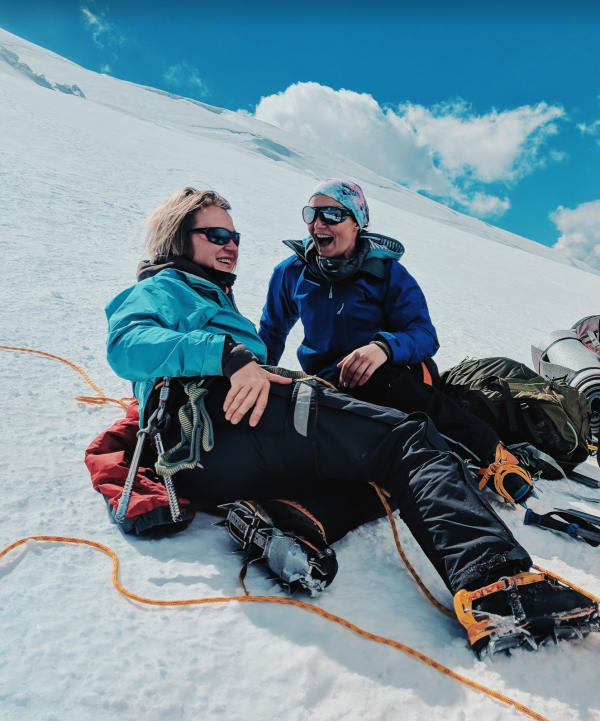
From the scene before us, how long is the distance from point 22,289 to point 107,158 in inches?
333

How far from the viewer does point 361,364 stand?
2.14 metres

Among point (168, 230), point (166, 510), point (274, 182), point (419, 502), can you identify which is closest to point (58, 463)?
point (166, 510)

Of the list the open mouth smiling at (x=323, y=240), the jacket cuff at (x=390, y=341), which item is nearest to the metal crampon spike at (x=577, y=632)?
the jacket cuff at (x=390, y=341)

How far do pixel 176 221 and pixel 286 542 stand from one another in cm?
140

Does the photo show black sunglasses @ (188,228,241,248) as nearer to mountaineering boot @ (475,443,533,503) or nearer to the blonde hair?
the blonde hair

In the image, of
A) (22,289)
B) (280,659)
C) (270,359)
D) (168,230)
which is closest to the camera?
(280,659)

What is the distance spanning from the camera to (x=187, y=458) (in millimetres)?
1638

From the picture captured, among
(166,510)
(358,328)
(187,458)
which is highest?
(358,328)

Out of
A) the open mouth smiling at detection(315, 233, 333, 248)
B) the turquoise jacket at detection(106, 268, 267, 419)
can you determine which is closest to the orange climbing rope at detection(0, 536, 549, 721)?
the turquoise jacket at detection(106, 268, 267, 419)

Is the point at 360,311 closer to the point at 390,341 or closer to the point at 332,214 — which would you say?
the point at 390,341

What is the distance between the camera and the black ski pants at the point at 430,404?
2.18 metres

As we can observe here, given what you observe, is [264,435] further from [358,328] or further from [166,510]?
[358,328]

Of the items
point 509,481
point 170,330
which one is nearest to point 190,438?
point 170,330

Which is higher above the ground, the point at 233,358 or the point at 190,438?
the point at 233,358
